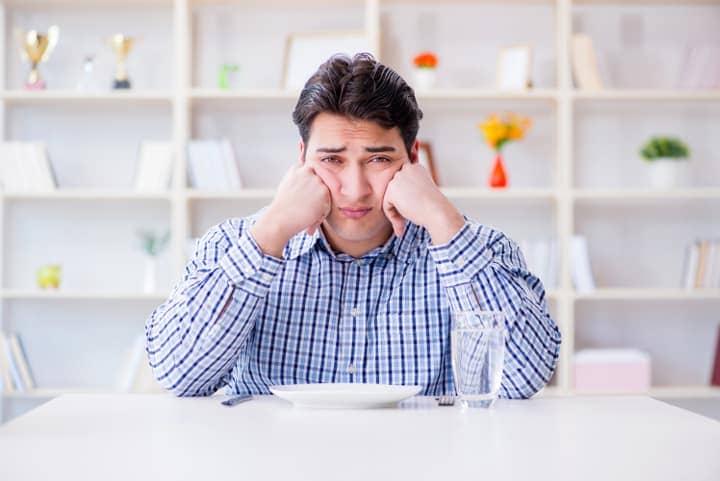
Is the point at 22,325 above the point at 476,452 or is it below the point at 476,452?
below

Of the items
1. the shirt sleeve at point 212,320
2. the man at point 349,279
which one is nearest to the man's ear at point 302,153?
the man at point 349,279

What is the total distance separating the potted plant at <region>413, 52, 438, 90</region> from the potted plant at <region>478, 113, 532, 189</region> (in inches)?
10.0

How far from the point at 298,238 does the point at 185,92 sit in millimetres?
1799

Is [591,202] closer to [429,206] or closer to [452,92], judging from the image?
[452,92]

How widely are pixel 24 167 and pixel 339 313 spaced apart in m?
2.19

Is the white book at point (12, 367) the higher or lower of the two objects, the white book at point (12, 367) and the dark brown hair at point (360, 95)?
the lower

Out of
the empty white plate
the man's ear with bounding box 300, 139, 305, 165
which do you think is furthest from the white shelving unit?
the empty white plate

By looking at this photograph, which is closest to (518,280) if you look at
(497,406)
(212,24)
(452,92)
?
(497,406)

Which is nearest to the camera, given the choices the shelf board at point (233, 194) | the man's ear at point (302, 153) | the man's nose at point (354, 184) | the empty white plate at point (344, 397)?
the empty white plate at point (344, 397)

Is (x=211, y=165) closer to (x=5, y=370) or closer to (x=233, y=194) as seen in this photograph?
(x=233, y=194)

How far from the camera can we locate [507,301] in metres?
1.54

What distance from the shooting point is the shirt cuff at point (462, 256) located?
1530mm

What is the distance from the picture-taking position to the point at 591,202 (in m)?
3.61

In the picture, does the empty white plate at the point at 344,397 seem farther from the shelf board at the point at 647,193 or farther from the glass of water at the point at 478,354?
the shelf board at the point at 647,193
